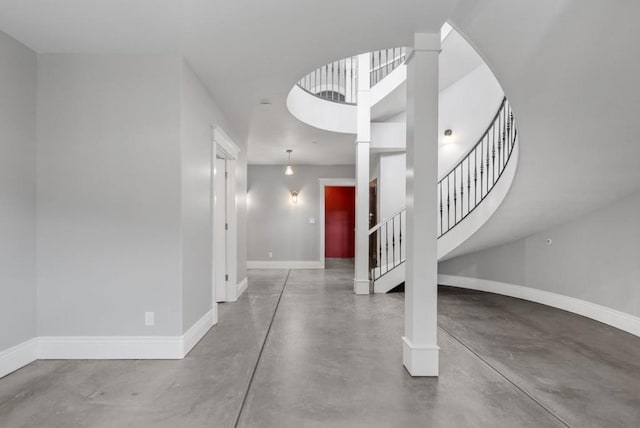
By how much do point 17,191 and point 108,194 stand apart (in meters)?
0.65

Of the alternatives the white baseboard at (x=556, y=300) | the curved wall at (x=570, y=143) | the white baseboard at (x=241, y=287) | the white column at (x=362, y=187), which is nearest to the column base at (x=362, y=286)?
the white column at (x=362, y=187)

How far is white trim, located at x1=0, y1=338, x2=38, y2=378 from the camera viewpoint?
2.58 m

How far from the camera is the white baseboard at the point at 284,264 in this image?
8.43 metres

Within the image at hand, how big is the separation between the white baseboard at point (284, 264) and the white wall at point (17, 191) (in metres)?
5.64

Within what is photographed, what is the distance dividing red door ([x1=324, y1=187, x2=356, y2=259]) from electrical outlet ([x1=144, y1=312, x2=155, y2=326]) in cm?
824

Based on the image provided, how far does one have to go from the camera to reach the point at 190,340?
3117 millimetres

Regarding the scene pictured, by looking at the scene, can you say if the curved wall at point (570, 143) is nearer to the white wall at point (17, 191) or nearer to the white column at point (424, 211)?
the white column at point (424, 211)

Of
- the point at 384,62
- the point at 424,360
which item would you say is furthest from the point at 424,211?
the point at 384,62

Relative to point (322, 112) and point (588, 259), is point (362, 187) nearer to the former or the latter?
point (322, 112)

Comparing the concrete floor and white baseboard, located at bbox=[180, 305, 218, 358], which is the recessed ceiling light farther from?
the concrete floor

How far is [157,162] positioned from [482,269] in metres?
5.34

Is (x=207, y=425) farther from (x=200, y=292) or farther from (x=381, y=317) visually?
(x=381, y=317)

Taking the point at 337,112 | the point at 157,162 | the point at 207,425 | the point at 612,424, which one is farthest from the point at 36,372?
the point at 337,112

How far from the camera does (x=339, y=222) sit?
11109mm
